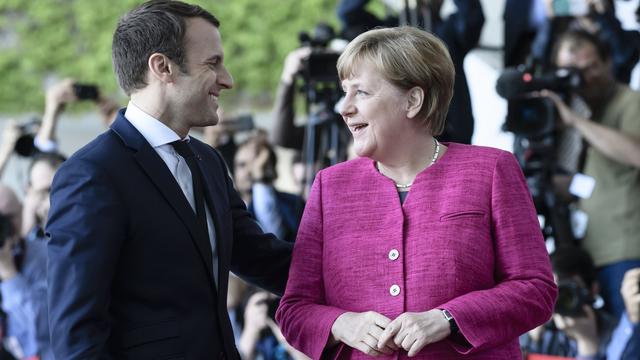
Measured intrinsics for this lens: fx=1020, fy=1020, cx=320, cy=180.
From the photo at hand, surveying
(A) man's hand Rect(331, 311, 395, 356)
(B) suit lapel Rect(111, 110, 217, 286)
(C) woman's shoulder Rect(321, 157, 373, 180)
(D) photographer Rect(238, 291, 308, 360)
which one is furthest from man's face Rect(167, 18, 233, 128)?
(D) photographer Rect(238, 291, 308, 360)

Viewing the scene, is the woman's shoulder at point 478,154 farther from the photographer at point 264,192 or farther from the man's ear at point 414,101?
the photographer at point 264,192

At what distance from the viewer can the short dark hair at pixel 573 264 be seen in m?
4.17

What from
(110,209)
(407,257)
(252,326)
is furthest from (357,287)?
(252,326)

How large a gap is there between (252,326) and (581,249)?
1.60 m

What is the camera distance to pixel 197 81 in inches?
92.7

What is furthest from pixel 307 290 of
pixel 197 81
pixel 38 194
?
pixel 38 194

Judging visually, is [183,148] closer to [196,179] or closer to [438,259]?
[196,179]

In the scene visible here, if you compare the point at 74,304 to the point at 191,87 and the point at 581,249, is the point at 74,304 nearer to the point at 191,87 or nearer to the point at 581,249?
the point at 191,87

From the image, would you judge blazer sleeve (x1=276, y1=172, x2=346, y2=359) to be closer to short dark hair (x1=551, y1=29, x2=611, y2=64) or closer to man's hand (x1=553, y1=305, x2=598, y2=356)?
man's hand (x1=553, y1=305, x2=598, y2=356)

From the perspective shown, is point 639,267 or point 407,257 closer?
point 407,257

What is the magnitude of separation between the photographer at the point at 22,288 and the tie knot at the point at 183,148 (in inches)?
128

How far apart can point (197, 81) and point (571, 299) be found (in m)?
2.29

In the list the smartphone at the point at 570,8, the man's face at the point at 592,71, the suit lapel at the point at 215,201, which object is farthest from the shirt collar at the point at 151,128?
the smartphone at the point at 570,8

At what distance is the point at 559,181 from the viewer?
4574mm
